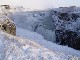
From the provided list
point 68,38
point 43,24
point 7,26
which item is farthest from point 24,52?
point 43,24

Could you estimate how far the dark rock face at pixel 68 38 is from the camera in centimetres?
1761

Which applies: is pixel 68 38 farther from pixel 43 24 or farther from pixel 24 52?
pixel 24 52

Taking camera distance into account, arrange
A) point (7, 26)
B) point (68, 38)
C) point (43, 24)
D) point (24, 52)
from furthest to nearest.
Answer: point (43, 24), point (68, 38), point (7, 26), point (24, 52)

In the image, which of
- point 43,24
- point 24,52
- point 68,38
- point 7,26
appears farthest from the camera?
point 43,24

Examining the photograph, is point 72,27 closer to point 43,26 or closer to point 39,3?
point 43,26

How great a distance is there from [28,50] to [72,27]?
10695 mm

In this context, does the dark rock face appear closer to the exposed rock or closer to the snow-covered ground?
the exposed rock

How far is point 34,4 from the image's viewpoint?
24656 millimetres

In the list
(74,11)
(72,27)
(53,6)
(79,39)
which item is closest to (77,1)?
(53,6)

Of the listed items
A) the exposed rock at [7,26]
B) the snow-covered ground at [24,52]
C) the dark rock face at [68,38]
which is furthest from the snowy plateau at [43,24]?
the snow-covered ground at [24,52]

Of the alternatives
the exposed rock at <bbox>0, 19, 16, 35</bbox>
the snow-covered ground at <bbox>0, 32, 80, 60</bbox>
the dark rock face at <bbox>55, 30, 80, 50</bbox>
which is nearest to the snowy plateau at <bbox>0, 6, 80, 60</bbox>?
the dark rock face at <bbox>55, 30, 80, 50</bbox>

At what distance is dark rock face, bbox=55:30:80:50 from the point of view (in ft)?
57.8

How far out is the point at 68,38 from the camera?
18.2 meters

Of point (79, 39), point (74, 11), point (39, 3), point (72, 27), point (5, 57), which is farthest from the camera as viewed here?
point (39, 3)
